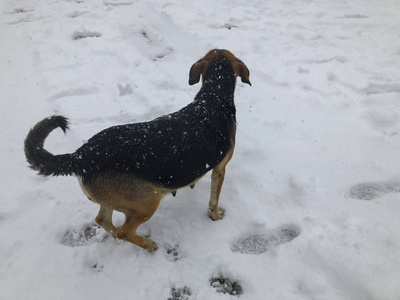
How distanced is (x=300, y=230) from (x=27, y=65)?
6.35m

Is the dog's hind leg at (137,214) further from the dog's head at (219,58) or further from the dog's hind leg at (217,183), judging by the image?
the dog's head at (219,58)

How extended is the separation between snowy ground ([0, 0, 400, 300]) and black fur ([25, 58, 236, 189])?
37.8 inches

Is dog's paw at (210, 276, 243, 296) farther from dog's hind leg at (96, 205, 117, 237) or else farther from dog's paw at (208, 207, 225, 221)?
dog's hind leg at (96, 205, 117, 237)

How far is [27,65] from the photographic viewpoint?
616cm

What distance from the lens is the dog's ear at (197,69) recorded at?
377 cm

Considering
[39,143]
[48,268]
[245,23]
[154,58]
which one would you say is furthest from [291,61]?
[48,268]

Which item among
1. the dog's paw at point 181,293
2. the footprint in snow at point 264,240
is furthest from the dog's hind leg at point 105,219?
the footprint in snow at point 264,240

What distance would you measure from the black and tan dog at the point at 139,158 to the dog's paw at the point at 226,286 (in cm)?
77

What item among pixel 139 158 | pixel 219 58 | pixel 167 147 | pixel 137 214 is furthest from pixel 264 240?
pixel 219 58

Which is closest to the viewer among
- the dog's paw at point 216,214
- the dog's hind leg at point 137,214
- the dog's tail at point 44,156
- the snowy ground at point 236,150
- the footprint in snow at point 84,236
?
the dog's tail at point 44,156

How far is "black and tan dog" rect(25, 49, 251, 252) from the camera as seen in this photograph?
8.75 feet

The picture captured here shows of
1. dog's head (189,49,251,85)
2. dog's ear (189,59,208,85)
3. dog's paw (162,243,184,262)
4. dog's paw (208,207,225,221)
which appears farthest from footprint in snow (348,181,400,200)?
dog's ear (189,59,208,85)

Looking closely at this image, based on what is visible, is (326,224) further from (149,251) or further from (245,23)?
(245,23)

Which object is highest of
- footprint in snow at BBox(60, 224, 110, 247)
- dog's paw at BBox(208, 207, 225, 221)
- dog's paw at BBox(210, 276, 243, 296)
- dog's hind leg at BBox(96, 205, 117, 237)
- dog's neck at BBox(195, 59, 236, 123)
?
dog's neck at BBox(195, 59, 236, 123)
